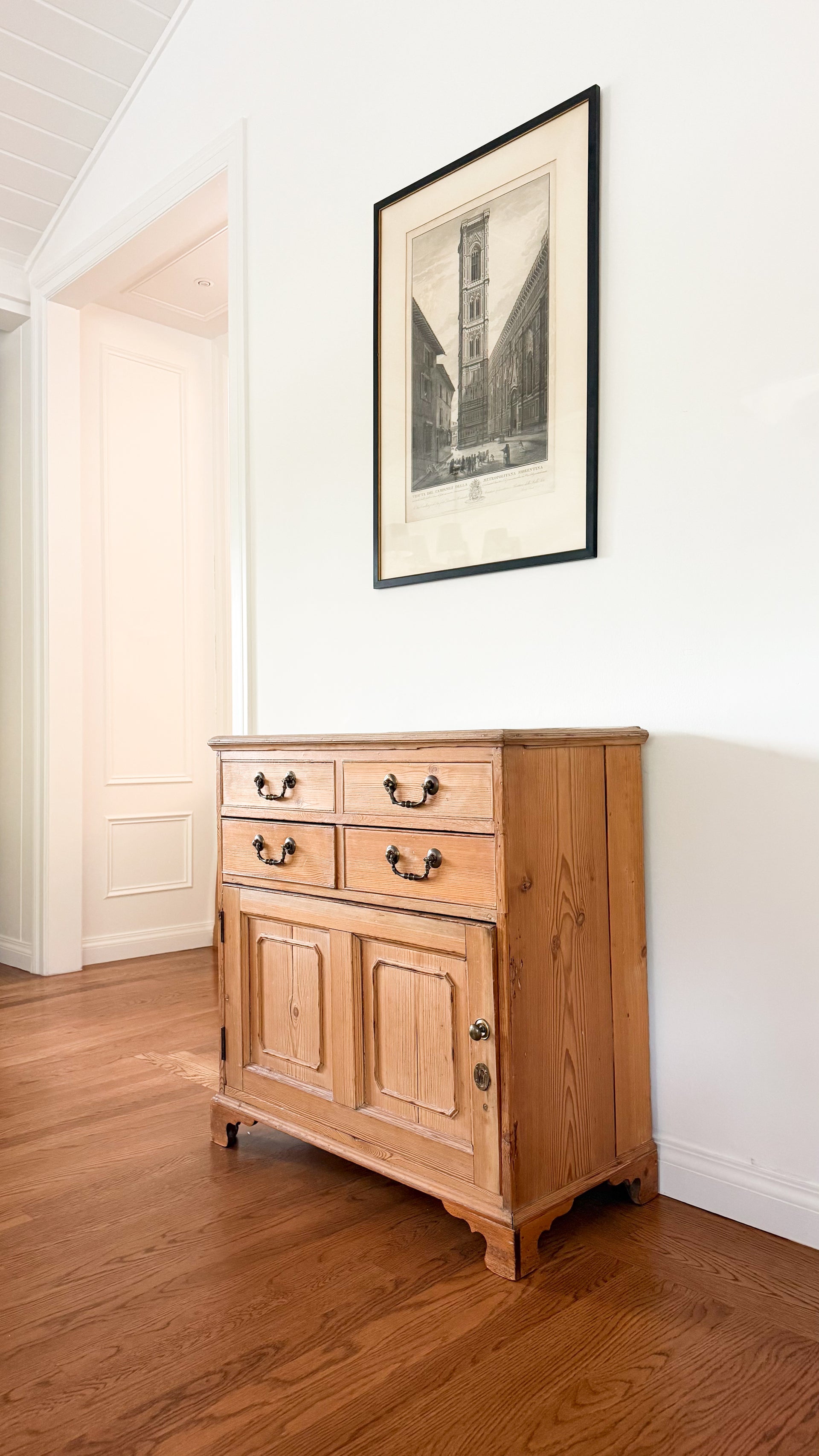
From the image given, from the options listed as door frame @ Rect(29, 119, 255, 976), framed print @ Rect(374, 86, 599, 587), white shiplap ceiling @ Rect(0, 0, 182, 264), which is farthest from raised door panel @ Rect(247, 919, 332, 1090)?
white shiplap ceiling @ Rect(0, 0, 182, 264)

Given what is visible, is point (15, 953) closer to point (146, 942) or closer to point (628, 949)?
point (146, 942)

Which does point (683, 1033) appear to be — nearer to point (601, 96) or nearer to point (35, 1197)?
point (35, 1197)

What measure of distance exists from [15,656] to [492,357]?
2886 mm

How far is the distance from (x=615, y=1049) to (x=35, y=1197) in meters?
1.14

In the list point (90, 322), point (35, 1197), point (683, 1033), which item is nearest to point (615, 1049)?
point (683, 1033)

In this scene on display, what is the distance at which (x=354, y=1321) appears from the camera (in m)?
1.44

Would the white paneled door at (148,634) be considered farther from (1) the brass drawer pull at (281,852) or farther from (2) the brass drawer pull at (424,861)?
(2) the brass drawer pull at (424,861)

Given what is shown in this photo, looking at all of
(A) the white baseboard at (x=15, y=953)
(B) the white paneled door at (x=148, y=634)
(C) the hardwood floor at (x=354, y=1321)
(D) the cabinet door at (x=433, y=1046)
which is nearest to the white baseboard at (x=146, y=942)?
(B) the white paneled door at (x=148, y=634)

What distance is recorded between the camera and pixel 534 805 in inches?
65.0

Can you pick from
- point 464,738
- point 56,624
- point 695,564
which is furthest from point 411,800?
point 56,624

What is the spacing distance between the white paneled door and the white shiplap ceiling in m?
0.52

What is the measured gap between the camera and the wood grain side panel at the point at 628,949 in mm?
1818

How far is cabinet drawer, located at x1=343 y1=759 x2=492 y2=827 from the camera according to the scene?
5.35 feet

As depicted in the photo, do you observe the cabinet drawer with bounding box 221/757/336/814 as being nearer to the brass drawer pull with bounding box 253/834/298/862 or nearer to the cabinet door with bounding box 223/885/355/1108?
the brass drawer pull with bounding box 253/834/298/862
